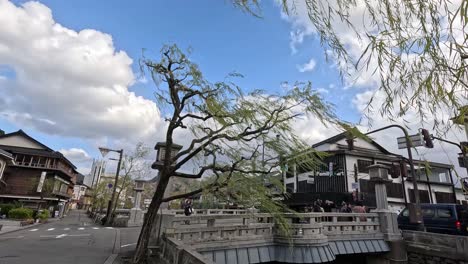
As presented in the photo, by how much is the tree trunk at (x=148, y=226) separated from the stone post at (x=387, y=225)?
433 inches

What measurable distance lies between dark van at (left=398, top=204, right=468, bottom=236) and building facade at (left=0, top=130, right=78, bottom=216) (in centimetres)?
4422

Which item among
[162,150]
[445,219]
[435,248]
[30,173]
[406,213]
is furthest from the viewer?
[30,173]

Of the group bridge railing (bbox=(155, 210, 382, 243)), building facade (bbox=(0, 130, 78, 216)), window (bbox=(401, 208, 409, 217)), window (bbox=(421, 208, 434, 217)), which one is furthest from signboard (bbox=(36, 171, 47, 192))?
window (bbox=(421, 208, 434, 217))

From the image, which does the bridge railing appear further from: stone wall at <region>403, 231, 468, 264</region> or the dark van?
the dark van

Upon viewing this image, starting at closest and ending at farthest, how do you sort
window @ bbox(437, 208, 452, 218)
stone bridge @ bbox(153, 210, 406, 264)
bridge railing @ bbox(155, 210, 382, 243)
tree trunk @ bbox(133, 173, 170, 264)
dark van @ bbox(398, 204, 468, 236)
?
tree trunk @ bbox(133, 173, 170, 264) < stone bridge @ bbox(153, 210, 406, 264) < bridge railing @ bbox(155, 210, 382, 243) < dark van @ bbox(398, 204, 468, 236) < window @ bbox(437, 208, 452, 218)

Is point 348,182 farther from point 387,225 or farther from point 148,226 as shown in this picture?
point 148,226

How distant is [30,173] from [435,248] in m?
47.2

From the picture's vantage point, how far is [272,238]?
11.2 m

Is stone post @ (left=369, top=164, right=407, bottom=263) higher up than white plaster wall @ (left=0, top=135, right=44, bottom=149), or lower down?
lower down

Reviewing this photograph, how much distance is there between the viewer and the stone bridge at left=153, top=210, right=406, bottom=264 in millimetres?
8828

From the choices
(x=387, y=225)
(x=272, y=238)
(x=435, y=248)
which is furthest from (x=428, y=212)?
(x=272, y=238)

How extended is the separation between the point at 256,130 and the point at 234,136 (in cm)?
78

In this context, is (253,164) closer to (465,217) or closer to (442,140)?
(442,140)

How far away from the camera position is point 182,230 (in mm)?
8750
